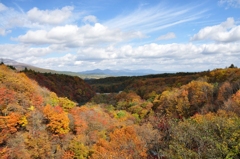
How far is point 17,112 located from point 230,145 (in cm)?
4719

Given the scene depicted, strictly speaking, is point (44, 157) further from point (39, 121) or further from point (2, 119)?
point (2, 119)

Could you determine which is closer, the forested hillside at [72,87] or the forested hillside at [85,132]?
the forested hillside at [85,132]

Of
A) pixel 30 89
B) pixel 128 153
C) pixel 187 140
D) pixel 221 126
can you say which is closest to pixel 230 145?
pixel 221 126

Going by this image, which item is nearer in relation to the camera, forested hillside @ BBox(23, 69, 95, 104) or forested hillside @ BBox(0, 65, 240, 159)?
forested hillside @ BBox(0, 65, 240, 159)

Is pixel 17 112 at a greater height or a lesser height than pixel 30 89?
lesser

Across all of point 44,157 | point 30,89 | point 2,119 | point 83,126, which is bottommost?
point 44,157

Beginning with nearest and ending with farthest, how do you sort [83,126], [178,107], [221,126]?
[221,126] → [83,126] → [178,107]

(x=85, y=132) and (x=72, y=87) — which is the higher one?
(x=72, y=87)

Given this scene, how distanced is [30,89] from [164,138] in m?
40.6

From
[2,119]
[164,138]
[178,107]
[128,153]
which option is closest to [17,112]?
[2,119]

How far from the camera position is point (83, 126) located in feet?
196

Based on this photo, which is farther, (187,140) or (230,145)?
(187,140)

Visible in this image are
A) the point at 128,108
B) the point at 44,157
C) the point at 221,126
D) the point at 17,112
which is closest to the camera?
the point at 221,126

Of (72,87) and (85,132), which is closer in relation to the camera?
(85,132)
